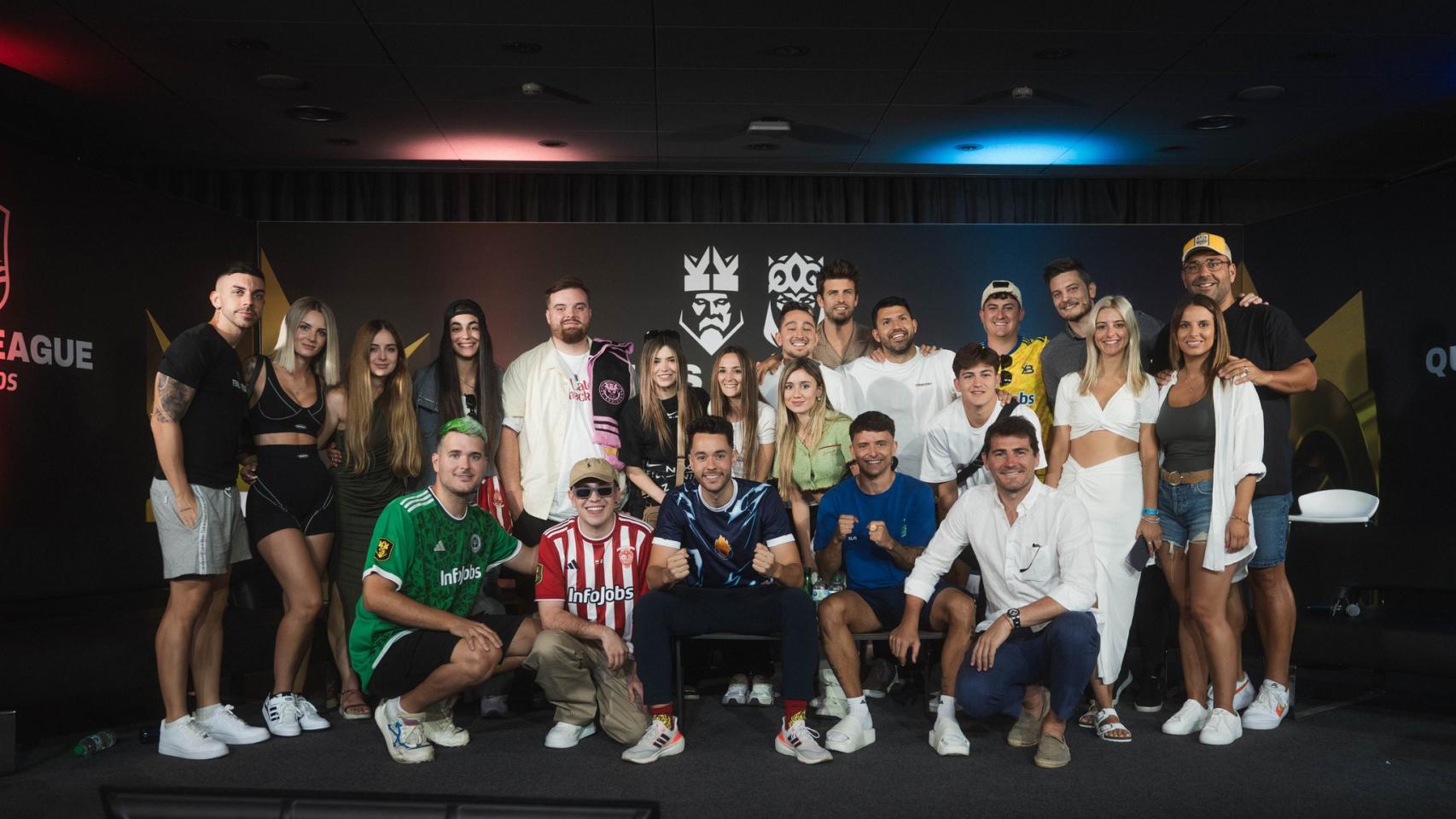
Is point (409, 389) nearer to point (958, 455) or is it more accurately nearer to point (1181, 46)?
point (958, 455)

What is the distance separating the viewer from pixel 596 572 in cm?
380

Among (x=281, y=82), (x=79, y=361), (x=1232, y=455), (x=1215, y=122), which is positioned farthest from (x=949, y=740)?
(x=79, y=361)

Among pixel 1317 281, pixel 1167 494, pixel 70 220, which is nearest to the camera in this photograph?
pixel 1167 494

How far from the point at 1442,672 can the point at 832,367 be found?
2556 mm

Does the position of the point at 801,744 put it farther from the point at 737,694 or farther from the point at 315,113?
the point at 315,113

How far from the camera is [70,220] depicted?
5.10 metres

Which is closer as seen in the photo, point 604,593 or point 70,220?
point 604,593

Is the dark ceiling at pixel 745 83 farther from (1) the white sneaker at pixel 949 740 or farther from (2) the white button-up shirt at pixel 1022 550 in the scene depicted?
(1) the white sneaker at pixel 949 740

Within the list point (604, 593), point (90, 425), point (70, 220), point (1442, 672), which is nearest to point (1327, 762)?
point (1442, 672)

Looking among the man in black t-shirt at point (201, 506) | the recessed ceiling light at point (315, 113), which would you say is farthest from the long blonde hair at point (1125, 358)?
the recessed ceiling light at point (315, 113)

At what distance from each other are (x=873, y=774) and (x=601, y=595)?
1.10 meters

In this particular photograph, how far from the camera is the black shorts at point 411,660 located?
3.51 m

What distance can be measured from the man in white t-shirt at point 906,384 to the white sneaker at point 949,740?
4.74 feet

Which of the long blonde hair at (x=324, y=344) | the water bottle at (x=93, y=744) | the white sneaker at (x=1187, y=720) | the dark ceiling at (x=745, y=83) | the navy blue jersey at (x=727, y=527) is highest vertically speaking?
the dark ceiling at (x=745, y=83)
